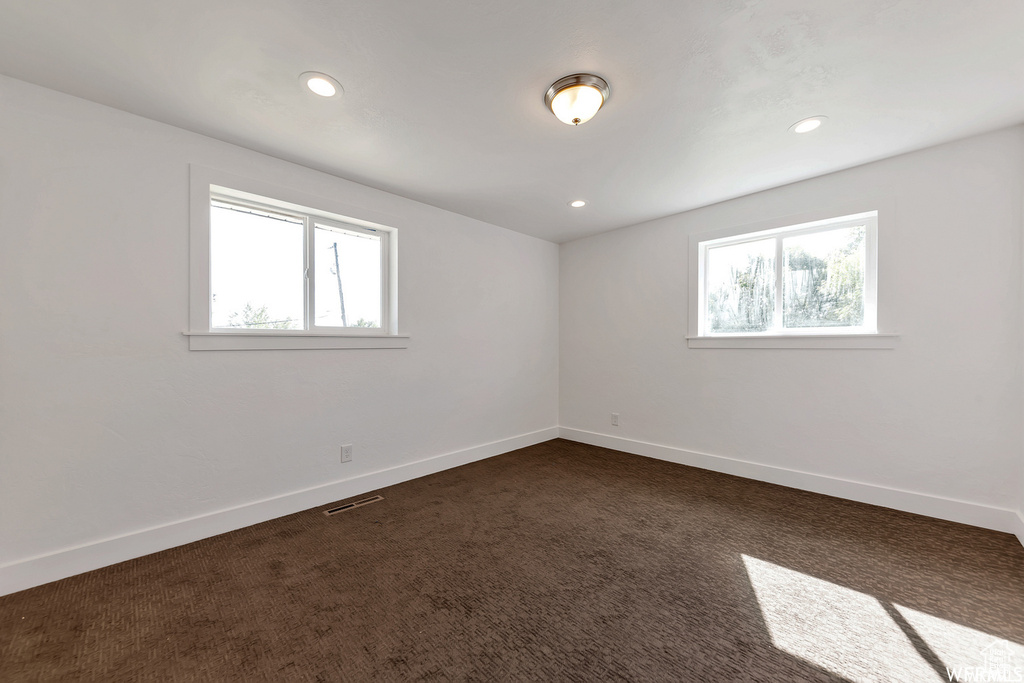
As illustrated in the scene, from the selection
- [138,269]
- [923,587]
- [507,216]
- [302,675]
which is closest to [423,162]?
[507,216]

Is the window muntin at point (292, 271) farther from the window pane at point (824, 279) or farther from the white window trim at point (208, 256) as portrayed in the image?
the window pane at point (824, 279)

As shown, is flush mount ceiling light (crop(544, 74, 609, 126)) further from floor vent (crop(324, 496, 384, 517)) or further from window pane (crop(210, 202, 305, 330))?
floor vent (crop(324, 496, 384, 517))

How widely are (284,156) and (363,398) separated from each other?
76.2 inches

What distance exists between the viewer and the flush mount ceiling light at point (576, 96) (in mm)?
1938

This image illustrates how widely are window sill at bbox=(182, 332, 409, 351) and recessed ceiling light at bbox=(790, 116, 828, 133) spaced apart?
3257mm

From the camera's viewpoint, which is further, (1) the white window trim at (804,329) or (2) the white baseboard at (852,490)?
(1) the white window trim at (804,329)

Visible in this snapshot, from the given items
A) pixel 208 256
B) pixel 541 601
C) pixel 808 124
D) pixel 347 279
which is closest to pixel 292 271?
pixel 347 279

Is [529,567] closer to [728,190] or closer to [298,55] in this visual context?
→ [298,55]

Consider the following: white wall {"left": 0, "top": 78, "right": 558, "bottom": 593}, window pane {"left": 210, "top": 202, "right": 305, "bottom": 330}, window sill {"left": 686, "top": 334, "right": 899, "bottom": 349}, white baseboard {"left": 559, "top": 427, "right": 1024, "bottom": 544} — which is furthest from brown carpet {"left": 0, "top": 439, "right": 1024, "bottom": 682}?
window pane {"left": 210, "top": 202, "right": 305, "bottom": 330}

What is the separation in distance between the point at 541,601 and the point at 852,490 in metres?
2.77

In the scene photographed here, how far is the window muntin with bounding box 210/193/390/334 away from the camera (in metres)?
2.69

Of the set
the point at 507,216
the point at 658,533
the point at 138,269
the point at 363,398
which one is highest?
the point at 507,216

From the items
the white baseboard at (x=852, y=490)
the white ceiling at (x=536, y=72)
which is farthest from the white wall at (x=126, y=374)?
the white baseboard at (x=852, y=490)

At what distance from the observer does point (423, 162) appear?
2840mm
